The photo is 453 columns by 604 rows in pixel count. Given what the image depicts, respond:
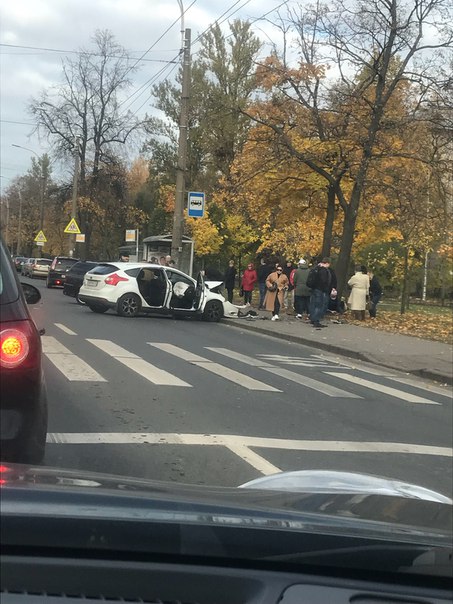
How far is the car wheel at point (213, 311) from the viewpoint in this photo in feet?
68.4

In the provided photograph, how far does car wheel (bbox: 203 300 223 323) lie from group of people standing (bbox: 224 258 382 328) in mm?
1796

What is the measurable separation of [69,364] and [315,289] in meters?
10.1

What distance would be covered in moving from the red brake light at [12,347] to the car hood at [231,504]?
1743 millimetres

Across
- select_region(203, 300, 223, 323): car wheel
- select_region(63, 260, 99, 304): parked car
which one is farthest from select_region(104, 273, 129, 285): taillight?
select_region(63, 260, 99, 304): parked car

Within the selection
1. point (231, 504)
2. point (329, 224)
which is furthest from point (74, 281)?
point (231, 504)

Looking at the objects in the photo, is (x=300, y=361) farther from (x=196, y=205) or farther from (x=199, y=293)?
(x=196, y=205)

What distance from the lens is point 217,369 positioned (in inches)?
444

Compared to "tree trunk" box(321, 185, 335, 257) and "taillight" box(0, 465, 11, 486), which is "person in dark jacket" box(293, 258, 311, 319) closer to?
"tree trunk" box(321, 185, 335, 257)

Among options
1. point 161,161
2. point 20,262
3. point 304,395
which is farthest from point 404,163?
point 20,262

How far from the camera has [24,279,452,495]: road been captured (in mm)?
6012

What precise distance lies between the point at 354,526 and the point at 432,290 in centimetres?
5176

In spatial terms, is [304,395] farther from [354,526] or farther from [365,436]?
[354,526]

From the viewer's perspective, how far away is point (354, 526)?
81.4 inches

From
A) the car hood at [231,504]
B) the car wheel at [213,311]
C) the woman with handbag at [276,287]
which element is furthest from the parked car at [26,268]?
the car hood at [231,504]
